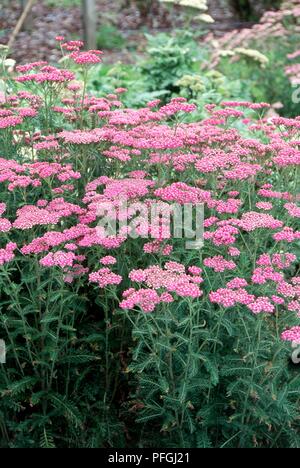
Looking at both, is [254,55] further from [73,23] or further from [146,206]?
[73,23]

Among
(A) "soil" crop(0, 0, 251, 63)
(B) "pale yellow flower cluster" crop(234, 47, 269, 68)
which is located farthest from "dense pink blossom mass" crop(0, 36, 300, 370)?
(A) "soil" crop(0, 0, 251, 63)

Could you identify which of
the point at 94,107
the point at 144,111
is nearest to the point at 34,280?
the point at 94,107

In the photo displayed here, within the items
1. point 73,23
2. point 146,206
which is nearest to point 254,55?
point 146,206

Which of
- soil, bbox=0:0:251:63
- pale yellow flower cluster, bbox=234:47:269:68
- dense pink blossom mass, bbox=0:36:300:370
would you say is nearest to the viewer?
dense pink blossom mass, bbox=0:36:300:370

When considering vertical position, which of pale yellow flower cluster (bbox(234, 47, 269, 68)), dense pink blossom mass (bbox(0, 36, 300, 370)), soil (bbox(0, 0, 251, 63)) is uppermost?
dense pink blossom mass (bbox(0, 36, 300, 370))

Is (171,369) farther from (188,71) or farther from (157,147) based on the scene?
(188,71)

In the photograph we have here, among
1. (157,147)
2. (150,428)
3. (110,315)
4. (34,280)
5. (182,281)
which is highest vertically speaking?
(157,147)

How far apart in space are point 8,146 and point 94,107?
0.53 metres

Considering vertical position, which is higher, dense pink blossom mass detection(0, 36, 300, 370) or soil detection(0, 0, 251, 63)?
dense pink blossom mass detection(0, 36, 300, 370)

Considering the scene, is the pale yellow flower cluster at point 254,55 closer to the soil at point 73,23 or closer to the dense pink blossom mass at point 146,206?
the soil at point 73,23

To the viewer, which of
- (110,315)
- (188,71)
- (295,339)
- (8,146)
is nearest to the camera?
(295,339)

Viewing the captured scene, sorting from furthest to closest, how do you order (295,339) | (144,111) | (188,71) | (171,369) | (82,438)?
(188,71) < (144,111) < (82,438) < (171,369) < (295,339)

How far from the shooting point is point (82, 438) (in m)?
3.14

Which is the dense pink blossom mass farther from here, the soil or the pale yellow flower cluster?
the soil
